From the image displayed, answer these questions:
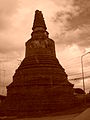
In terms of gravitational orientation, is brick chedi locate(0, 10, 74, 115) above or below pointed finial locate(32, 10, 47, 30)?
below

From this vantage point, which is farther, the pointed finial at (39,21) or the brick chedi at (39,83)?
the pointed finial at (39,21)

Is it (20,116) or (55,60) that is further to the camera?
(55,60)

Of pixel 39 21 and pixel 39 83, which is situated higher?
pixel 39 21

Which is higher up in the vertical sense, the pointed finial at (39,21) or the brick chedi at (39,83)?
the pointed finial at (39,21)

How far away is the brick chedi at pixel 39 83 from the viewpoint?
117ft

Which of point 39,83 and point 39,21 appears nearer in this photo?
point 39,83

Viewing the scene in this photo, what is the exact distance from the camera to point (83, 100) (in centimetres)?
3691

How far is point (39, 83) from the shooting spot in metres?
37.8

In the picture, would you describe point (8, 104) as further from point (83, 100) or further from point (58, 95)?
point (83, 100)

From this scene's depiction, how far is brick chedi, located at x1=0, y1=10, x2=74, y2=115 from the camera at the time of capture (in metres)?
35.7

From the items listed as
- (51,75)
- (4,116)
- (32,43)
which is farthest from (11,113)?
(32,43)

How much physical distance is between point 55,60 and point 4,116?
1346cm

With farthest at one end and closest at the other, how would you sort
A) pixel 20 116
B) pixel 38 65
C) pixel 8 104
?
pixel 38 65
pixel 8 104
pixel 20 116

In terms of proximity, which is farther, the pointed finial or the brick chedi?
the pointed finial
